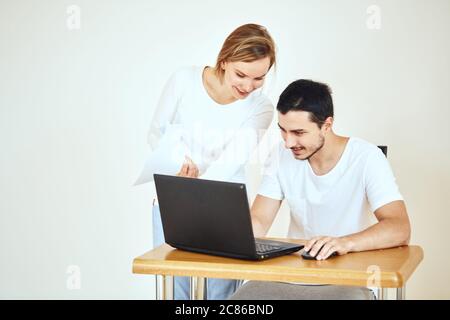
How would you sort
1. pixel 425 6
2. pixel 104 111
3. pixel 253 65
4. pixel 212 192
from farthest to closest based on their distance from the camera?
pixel 104 111, pixel 425 6, pixel 253 65, pixel 212 192

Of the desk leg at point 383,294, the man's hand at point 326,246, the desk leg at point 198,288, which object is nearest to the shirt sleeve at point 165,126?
the desk leg at point 198,288

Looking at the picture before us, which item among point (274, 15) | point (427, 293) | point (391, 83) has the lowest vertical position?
point (427, 293)

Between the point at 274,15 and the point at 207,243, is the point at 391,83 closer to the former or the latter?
the point at 274,15

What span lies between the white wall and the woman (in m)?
0.33

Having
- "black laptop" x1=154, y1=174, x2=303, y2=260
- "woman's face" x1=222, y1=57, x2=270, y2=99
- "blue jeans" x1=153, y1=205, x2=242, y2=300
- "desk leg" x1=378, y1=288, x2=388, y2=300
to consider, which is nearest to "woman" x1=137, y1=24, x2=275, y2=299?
"woman's face" x1=222, y1=57, x2=270, y2=99

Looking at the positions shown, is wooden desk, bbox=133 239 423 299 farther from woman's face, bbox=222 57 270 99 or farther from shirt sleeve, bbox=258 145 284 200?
woman's face, bbox=222 57 270 99

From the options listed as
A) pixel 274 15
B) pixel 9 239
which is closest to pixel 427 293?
pixel 274 15

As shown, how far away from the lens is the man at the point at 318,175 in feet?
8.77

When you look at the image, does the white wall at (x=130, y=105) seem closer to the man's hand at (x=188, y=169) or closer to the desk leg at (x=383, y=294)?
the man's hand at (x=188, y=169)

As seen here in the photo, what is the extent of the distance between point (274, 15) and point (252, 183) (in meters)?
0.86

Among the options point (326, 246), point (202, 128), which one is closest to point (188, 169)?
point (202, 128)

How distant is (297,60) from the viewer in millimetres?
3840

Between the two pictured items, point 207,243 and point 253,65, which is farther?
point 253,65

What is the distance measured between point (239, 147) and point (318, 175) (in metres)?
0.87
